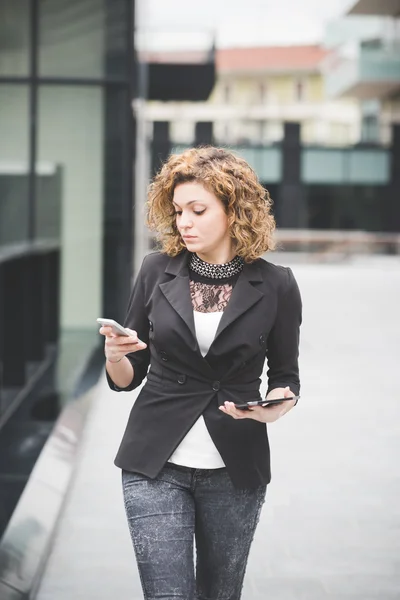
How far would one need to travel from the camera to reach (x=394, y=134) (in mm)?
45781

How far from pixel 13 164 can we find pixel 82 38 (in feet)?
5.80

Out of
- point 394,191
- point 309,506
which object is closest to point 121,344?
point 309,506

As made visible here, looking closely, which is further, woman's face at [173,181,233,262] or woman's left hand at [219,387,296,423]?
woman's face at [173,181,233,262]

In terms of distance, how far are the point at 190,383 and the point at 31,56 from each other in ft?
39.3

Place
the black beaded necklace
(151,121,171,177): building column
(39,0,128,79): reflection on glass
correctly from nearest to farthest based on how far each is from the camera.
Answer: the black beaded necklace < (39,0,128,79): reflection on glass < (151,121,171,177): building column

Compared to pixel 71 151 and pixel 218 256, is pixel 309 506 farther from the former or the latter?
pixel 71 151

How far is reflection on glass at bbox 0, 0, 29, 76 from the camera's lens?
14.6 m

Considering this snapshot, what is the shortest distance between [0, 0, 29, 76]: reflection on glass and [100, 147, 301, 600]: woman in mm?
11796

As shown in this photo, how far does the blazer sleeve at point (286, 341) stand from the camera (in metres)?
3.30

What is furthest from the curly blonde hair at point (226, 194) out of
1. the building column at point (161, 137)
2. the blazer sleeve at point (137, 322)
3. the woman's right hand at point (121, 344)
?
the building column at point (161, 137)

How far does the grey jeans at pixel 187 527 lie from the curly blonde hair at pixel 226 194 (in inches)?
24.6

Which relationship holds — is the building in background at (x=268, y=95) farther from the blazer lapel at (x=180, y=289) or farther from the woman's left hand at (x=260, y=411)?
the woman's left hand at (x=260, y=411)

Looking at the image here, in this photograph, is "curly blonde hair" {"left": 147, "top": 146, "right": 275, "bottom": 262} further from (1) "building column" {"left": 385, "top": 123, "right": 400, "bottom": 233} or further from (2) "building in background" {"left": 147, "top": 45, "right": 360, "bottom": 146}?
(2) "building in background" {"left": 147, "top": 45, "right": 360, "bottom": 146}

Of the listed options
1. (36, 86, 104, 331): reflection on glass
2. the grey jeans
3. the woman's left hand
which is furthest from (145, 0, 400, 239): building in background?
the woman's left hand
